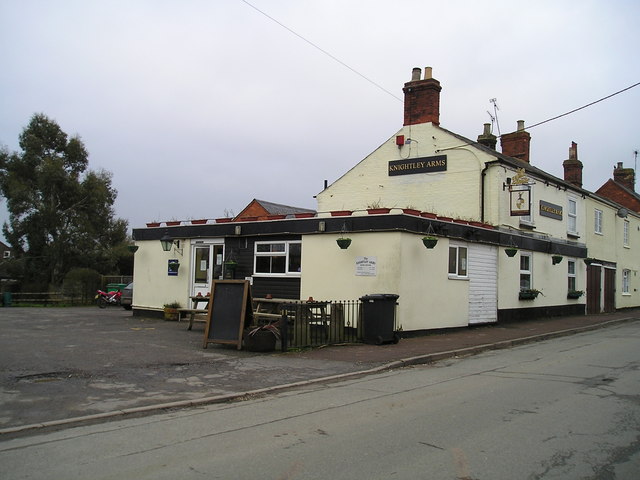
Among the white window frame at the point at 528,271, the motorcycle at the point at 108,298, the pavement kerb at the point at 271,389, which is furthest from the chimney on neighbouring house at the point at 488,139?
the motorcycle at the point at 108,298

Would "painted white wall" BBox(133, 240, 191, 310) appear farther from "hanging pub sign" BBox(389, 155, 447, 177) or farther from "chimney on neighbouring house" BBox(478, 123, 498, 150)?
"chimney on neighbouring house" BBox(478, 123, 498, 150)

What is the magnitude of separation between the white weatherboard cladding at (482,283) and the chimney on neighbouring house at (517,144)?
330 inches

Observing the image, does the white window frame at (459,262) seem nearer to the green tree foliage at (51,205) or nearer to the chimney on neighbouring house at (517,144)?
the chimney on neighbouring house at (517,144)

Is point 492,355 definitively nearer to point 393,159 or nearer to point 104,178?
point 393,159

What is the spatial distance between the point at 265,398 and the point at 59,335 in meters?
8.63

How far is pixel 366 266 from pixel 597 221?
1845 centimetres

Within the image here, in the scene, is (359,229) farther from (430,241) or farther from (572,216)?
(572,216)

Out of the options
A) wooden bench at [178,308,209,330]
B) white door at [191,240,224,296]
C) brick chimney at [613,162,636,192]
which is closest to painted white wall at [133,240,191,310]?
white door at [191,240,224,296]

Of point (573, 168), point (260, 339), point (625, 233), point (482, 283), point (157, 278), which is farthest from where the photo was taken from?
point (625, 233)

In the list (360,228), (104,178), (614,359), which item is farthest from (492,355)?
(104,178)

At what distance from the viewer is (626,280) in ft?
105

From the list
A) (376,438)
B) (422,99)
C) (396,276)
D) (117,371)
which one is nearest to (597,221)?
(422,99)

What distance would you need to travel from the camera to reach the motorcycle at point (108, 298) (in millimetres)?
30281

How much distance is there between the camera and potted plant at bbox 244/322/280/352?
1226cm
